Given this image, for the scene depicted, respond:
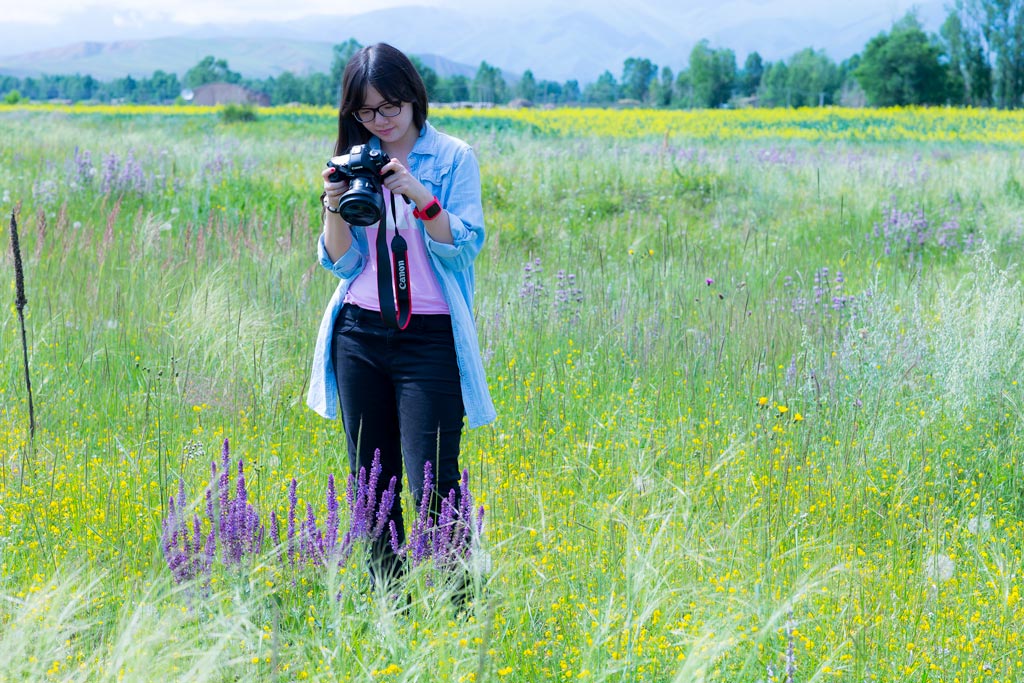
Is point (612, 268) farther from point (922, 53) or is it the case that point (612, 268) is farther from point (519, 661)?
point (922, 53)

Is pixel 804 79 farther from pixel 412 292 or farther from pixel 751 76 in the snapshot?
pixel 412 292

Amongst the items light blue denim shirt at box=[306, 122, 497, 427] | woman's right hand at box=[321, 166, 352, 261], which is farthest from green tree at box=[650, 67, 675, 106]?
woman's right hand at box=[321, 166, 352, 261]

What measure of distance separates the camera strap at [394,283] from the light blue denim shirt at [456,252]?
83 mm

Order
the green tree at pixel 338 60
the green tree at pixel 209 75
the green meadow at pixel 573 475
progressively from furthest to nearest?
1. the green tree at pixel 209 75
2. the green tree at pixel 338 60
3. the green meadow at pixel 573 475

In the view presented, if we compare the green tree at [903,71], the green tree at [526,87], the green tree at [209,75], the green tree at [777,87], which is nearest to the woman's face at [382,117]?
the green tree at [903,71]

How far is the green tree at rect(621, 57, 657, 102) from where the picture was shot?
153000mm

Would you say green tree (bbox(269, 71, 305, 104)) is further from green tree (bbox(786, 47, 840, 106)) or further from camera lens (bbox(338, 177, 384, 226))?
camera lens (bbox(338, 177, 384, 226))

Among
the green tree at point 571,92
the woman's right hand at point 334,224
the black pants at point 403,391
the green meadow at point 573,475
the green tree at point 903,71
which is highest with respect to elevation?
the green tree at point 571,92

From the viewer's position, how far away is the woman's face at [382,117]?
8.32 feet

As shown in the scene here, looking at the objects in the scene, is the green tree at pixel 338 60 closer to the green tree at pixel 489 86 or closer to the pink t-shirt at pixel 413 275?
the green tree at pixel 489 86

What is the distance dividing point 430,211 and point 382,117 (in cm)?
33

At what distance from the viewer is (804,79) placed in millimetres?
114250

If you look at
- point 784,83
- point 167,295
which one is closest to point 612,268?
point 167,295

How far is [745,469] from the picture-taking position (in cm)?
344
